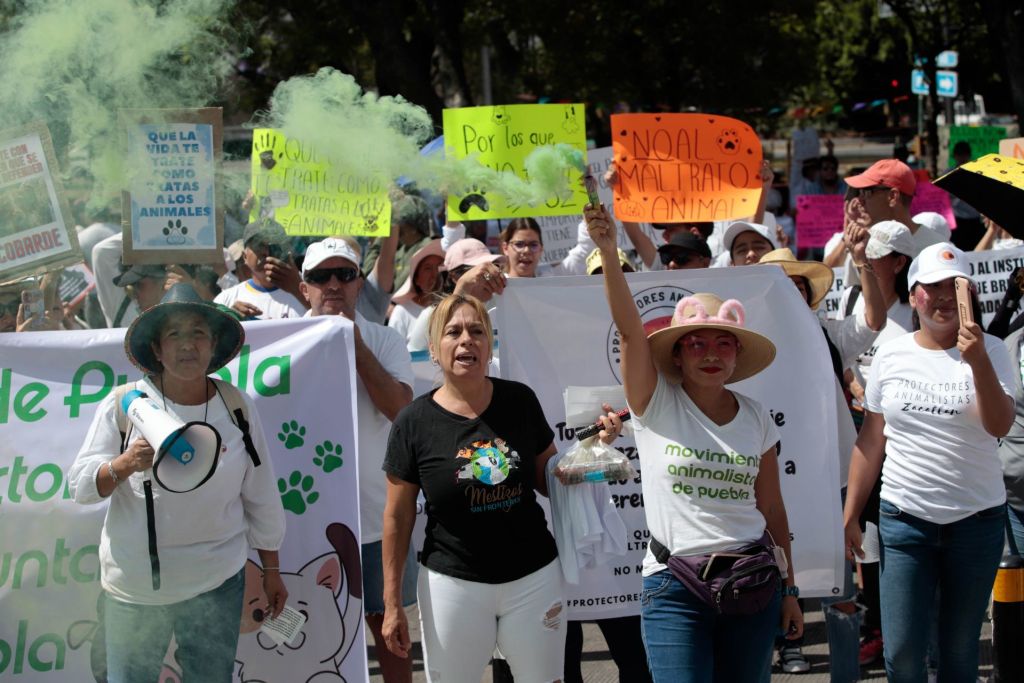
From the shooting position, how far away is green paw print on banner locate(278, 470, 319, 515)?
15.4ft

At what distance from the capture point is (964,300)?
4.13m

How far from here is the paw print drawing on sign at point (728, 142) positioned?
6004 mm

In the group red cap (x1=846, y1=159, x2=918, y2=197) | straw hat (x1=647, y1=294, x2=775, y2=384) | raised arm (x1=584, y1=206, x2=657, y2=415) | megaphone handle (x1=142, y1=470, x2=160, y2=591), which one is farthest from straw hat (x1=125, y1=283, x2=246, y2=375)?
red cap (x1=846, y1=159, x2=918, y2=197)

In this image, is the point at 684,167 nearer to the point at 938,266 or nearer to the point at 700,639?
the point at 938,266

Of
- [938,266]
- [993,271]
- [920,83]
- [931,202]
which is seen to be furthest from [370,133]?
[920,83]

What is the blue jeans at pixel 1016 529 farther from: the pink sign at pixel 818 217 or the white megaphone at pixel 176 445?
the pink sign at pixel 818 217

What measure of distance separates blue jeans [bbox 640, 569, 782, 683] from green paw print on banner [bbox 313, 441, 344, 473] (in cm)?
141

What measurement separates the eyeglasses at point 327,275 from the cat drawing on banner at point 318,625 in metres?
0.99

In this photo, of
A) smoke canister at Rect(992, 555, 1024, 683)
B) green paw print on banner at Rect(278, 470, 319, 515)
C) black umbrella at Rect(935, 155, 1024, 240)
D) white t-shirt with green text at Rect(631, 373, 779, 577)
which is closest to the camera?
white t-shirt with green text at Rect(631, 373, 779, 577)

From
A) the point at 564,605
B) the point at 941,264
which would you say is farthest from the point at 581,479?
the point at 941,264

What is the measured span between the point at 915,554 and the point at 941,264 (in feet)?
3.29

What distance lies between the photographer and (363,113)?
5.13 meters

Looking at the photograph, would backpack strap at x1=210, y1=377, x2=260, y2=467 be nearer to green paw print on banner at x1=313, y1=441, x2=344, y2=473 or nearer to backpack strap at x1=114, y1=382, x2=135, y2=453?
backpack strap at x1=114, y1=382, x2=135, y2=453

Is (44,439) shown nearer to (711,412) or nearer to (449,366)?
(449,366)
